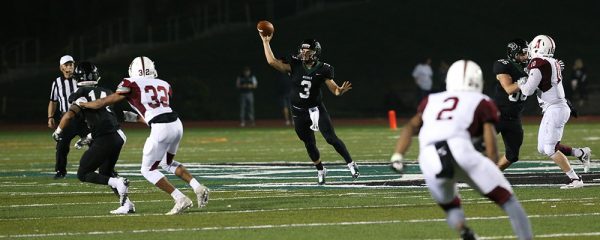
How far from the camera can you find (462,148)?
8.19 meters

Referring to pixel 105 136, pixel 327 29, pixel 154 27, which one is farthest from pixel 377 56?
pixel 105 136

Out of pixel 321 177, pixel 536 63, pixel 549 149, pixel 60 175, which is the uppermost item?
pixel 536 63

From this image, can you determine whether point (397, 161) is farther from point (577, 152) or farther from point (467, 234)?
point (577, 152)

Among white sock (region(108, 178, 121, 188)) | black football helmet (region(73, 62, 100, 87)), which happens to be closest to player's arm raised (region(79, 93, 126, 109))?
black football helmet (region(73, 62, 100, 87))

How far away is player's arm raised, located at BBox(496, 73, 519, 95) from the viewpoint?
43.7 feet

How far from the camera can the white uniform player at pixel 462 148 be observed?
26.7ft

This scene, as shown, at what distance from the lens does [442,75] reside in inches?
1431

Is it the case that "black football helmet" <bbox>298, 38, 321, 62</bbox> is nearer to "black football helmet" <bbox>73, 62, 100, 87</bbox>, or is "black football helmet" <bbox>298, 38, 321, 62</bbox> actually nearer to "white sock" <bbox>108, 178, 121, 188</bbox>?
"black football helmet" <bbox>73, 62, 100, 87</bbox>

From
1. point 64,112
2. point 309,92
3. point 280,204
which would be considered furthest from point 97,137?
point 64,112

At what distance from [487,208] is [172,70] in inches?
1063

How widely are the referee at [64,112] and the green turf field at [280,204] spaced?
311 mm

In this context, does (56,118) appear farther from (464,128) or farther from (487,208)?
(464,128)

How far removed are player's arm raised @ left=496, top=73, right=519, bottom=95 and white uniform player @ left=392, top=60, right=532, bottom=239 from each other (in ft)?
16.5

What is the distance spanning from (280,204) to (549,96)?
3.38 m
